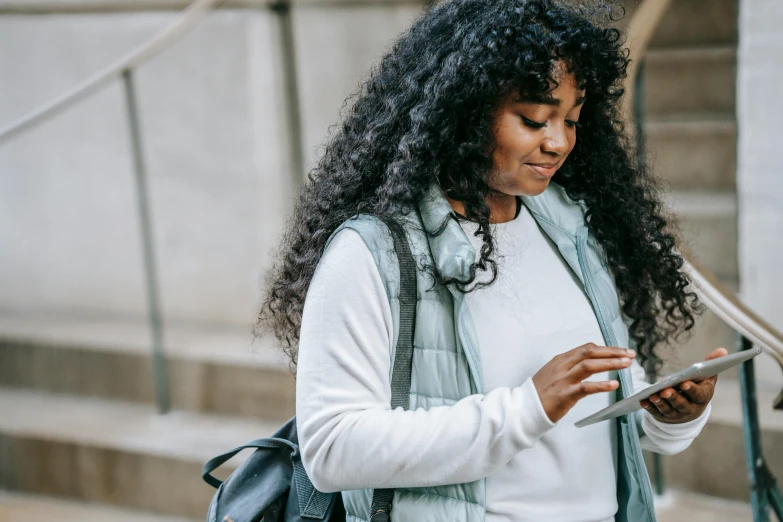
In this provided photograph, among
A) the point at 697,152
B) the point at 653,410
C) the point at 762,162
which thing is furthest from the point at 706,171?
the point at 653,410

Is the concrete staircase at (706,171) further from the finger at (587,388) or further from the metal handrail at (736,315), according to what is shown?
the finger at (587,388)

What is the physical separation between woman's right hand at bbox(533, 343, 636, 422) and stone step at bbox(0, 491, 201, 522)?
2181 millimetres

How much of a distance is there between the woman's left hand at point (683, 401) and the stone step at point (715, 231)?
5.68 feet

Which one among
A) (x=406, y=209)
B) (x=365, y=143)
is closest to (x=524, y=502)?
(x=406, y=209)

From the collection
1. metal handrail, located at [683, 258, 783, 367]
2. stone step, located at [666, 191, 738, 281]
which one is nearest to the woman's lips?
metal handrail, located at [683, 258, 783, 367]

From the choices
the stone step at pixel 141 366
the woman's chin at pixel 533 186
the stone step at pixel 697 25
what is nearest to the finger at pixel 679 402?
the woman's chin at pixel 533 186

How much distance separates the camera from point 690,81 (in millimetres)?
3480

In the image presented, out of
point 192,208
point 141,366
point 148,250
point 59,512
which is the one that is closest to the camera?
point 59,512

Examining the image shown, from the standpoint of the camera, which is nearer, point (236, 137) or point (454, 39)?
point (454, 39)

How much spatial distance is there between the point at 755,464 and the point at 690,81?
199cm

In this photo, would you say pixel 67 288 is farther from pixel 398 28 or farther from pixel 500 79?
pixel 500 79

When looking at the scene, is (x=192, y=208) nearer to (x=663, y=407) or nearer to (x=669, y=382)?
(x=663, y=407)

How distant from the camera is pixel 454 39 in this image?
1251 millimetres

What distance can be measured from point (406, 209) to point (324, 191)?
150mm
